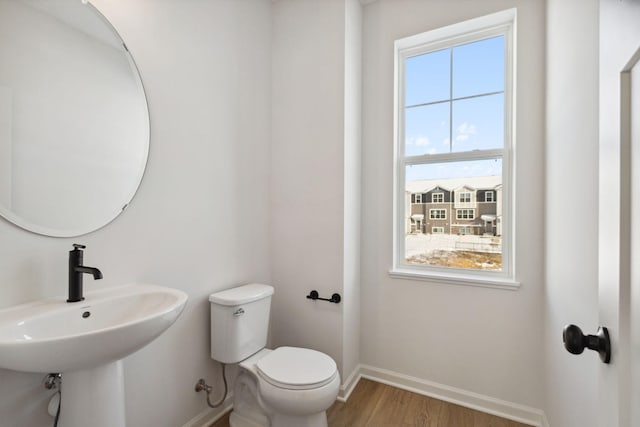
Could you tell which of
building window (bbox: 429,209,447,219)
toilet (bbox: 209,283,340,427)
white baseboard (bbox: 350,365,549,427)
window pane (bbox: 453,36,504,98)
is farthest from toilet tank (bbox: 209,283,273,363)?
window pane (bbox: 453,36,504,98)

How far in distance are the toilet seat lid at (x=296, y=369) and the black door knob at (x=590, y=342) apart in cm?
100

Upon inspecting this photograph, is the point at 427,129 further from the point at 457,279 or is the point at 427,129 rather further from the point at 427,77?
the point at 457,279

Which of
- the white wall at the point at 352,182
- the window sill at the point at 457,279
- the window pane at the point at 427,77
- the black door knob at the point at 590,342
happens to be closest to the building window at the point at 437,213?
the window sill at the point at 457,279

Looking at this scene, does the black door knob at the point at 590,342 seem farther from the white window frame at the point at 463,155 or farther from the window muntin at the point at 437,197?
the window muntin at the point at 437,197

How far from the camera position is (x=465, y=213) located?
6.43 ft

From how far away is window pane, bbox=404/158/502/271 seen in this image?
188cm

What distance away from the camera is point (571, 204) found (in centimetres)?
→ 117

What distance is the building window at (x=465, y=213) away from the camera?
1938 mm

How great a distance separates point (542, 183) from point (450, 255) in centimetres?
69

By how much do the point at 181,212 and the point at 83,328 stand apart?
634 mm

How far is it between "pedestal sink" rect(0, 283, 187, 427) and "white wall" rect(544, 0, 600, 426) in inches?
56.9

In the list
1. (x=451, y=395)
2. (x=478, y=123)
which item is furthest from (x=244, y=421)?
(x=478, y=123)

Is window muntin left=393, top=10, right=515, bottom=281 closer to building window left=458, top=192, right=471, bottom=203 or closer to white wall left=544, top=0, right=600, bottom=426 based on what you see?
building window left=458, top=192, right=471, bottom=203

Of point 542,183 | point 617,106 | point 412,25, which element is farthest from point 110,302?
point 412,25
